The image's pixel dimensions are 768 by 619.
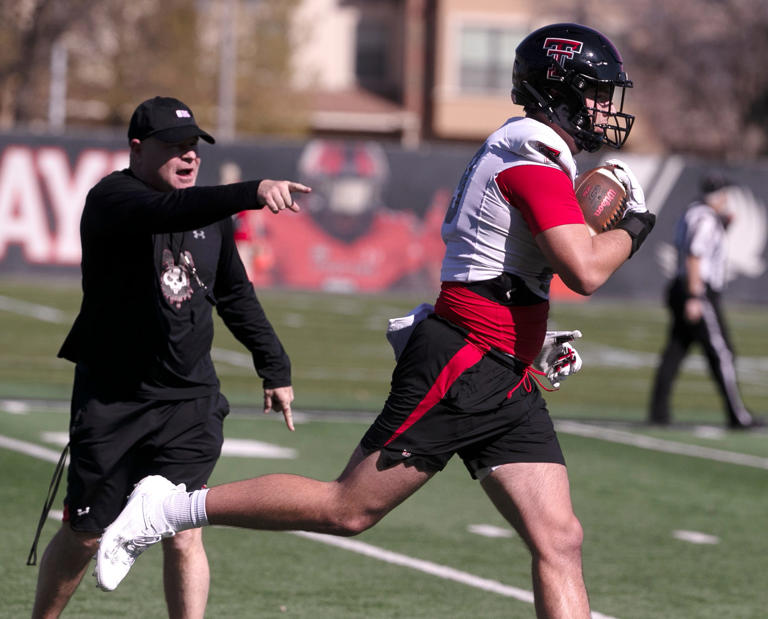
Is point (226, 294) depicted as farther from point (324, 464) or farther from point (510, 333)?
point (324, 464)

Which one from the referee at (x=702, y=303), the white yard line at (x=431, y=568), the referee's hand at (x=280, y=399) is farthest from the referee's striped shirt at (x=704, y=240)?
the referee's hand at (x=280, y=399)

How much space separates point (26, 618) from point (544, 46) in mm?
2980

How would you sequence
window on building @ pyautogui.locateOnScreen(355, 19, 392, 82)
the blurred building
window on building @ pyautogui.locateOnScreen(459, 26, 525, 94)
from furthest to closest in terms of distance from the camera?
window on building @ pyautogui.locateOnScreen(355, 19, 392, 82), window on building @ pyautogui.locateOnScreen(459, 26, 525, 94), the blurred building

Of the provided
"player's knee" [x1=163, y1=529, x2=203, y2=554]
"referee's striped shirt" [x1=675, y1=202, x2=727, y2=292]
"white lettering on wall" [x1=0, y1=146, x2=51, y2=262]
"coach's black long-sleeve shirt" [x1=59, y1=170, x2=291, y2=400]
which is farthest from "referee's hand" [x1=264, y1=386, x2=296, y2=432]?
"white lettering on wall" [x1=0, y1=146, x2=51, y2=262]

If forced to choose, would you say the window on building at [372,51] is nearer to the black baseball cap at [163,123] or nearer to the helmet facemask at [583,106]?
the black baseball cap at [163,123]

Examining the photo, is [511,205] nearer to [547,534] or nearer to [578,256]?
[578,256]

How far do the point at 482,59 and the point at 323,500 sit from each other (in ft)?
156

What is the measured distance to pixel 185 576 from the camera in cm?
505

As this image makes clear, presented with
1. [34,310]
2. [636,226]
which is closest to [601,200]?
[636,226]

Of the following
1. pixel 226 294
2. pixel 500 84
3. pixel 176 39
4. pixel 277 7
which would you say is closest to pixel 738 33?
pixel 500 84

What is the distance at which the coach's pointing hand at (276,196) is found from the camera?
4238 mm

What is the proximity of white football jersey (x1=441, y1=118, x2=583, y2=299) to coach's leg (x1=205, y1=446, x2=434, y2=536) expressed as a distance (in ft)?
2.14

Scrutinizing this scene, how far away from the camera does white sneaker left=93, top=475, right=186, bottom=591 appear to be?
4.60 metres

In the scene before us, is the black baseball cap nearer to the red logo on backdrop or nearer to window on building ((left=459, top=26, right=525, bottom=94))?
the red logo on backdrop
